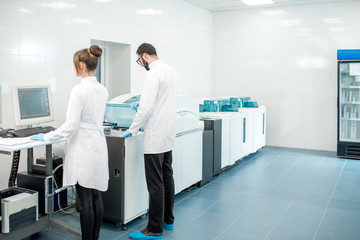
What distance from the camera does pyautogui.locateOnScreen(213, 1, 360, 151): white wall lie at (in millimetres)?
6695

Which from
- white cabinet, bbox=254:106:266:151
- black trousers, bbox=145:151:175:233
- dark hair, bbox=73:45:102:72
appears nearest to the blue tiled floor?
black trousers, bbox=145:151:175:233

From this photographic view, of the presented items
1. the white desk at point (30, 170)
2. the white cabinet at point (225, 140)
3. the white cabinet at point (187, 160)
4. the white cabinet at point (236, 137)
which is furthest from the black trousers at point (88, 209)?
the white cabinet at point (236, 137)

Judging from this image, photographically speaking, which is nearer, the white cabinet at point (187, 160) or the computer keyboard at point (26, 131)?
the computer keyboard at point (26, 131)

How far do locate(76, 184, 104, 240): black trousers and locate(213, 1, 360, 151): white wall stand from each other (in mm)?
5295

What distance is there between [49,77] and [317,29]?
494 centimetres

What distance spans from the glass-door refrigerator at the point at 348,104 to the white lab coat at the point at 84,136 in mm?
4931

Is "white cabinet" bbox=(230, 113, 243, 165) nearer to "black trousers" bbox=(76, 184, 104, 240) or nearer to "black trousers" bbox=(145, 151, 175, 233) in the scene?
"black trousers" bbox=(145, 151, 175, 233)

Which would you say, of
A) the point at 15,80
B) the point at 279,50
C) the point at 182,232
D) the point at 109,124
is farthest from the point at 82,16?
the point at 279,50

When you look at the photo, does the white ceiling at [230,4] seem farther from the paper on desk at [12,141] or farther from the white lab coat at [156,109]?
the paper on desk at [12,141]

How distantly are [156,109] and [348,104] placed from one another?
4.69 metres

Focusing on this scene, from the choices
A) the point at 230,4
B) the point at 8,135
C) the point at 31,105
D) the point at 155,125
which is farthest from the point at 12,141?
the point at 230,4

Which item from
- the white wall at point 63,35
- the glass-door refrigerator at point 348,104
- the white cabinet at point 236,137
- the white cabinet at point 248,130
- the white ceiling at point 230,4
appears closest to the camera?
the white wall at point 63,35

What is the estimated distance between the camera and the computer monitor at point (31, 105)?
291cm

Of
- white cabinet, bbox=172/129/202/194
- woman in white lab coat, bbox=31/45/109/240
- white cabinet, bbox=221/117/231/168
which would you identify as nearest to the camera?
woman in white lab coat, bbox=31/45/109/240
